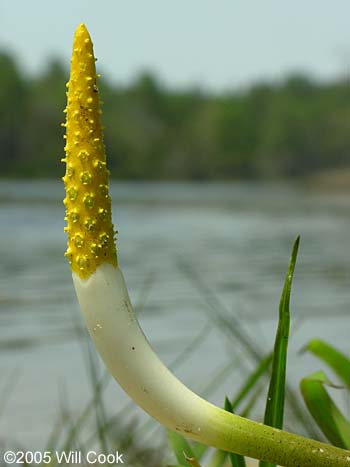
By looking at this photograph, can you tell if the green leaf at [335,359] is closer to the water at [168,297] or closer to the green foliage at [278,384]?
the green foliage at [278,384]

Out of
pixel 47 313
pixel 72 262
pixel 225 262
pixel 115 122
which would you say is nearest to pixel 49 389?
pixel 47 313

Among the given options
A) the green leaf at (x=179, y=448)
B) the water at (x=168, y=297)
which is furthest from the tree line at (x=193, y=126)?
the green leaf at (x=179, y=448)

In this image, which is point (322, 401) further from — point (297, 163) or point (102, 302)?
point (297, 163)

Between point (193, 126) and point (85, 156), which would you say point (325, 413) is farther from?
point (193, 126)

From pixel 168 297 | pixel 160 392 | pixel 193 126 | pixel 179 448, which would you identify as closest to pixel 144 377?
pixel 160 392

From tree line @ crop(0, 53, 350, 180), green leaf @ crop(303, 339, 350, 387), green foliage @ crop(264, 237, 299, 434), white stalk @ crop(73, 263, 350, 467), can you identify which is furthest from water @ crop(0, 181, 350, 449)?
tree line @ crop(0, 53, 350, 180)

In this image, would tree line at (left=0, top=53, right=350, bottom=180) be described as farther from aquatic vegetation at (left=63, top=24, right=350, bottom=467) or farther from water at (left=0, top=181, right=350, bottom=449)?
aquatic vegetation at (left=63, top=24, right=350, bottom=467)
